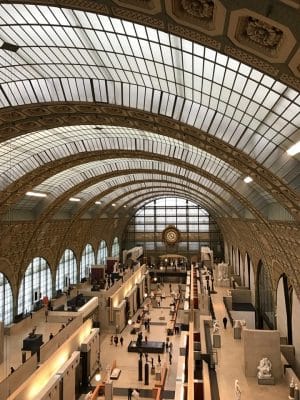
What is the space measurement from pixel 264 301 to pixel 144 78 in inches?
1114

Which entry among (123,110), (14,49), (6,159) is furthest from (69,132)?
(14,49)

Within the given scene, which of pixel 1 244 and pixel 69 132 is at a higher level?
pixel 69 132

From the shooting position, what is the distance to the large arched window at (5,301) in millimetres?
36562

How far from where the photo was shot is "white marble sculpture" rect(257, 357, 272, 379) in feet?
63.1

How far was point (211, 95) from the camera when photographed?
16.3m

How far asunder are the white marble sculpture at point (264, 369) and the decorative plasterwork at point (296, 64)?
14.8m

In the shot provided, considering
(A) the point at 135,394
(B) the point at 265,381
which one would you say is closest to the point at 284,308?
(B) the point at 265,381

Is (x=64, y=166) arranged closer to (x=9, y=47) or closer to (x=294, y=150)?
(x=9, y=47)

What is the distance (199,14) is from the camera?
9078mm

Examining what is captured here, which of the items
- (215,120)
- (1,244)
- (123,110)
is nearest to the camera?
(215,120)

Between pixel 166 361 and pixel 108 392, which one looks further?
pixel 166 361

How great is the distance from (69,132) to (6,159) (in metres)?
5.21

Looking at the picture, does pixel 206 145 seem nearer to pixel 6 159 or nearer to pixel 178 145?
pixel 178 145

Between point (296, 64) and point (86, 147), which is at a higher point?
point (86, 147)
